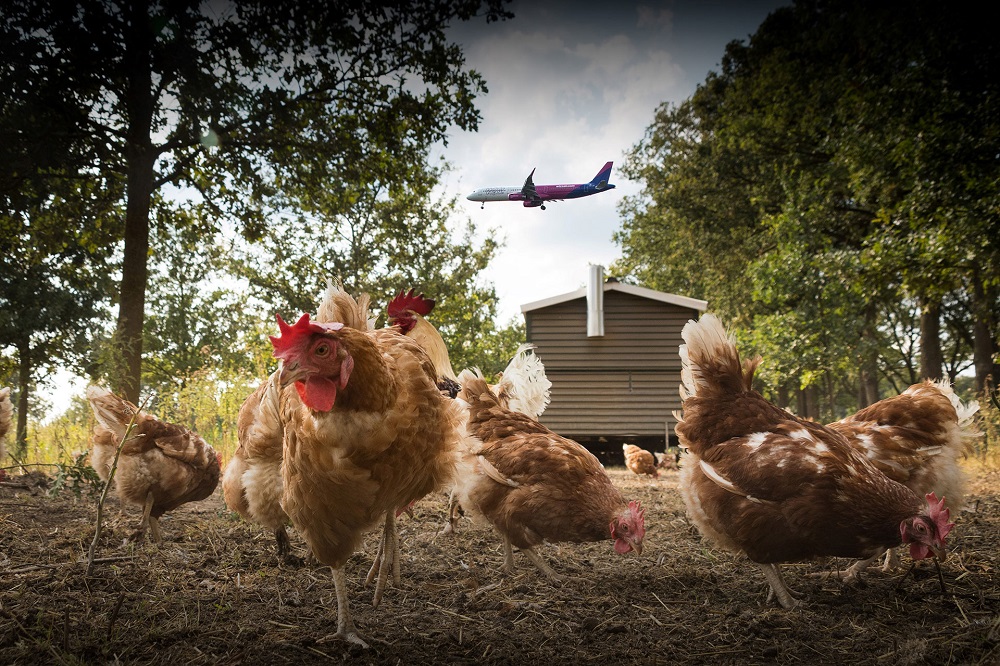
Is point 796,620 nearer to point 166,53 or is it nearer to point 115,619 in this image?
point 115,619

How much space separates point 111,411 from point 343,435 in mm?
2880

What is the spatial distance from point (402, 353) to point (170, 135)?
17.7 ft

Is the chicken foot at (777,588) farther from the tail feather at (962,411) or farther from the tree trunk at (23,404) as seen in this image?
the tree trunk at (23,404)

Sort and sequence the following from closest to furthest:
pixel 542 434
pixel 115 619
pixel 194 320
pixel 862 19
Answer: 1. pixel 115 619
2. pixel 542 434
3. pixel 862 19
4. pixel 194 320

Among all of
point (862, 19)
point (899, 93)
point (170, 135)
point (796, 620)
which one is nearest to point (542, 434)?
point (796, 620)

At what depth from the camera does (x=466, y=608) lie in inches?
122

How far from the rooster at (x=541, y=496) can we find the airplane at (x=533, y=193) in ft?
5.66

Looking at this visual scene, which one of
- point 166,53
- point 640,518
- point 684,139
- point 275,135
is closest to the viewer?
point 640,518

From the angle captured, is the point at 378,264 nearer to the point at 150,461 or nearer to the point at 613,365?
the point at 613,365

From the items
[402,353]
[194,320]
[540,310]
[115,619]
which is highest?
[194,320]

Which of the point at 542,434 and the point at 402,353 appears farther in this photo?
the point at 542,434

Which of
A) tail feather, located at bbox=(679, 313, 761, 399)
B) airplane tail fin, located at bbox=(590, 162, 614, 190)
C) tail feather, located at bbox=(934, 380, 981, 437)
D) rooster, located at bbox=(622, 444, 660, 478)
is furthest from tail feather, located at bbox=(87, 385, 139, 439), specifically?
rooster, located at bbox=(622, 444, 660, 478)

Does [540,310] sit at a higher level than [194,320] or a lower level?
lower

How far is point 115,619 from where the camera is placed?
2.48 metres
